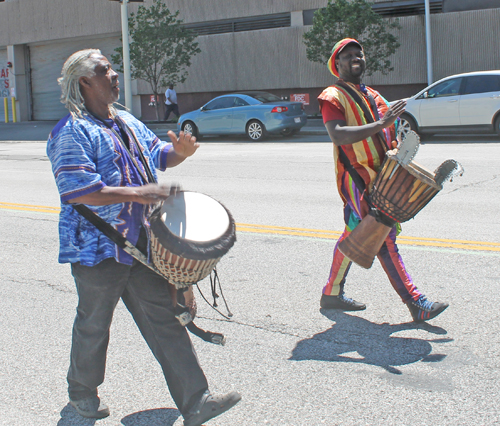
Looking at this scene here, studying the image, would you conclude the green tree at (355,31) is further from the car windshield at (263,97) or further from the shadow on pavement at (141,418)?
the shadow on pavement at (141,418)

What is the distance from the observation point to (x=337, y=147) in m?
4.42

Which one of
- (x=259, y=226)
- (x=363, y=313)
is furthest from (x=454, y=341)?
(x=259, y=226)

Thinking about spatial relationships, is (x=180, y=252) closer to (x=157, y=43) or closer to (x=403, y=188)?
(x=403, y=188)

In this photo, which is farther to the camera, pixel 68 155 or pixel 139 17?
pixel 139 17

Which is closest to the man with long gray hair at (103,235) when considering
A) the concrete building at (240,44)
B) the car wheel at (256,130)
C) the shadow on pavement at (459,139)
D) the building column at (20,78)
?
the shadow on pavement at (459,139)

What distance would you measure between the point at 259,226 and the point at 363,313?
3.12 metres

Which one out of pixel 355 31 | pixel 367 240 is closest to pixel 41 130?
pixel 355 31

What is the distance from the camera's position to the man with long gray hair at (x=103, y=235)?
2936mm

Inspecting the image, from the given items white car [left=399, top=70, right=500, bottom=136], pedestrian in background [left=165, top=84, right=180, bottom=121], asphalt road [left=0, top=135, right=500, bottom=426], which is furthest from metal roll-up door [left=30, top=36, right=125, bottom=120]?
asphalt road [left=0, top=135, right=500, bottom=426]

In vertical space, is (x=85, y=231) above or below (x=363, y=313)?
above

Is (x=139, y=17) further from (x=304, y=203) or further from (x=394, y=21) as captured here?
(x=304, y=203)

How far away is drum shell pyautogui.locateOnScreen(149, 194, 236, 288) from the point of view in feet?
9.57

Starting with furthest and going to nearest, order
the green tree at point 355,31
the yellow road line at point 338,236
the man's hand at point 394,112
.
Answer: the green tree at point 355,31, the yellow road line at point 338,236, the man's hand at point 394,112

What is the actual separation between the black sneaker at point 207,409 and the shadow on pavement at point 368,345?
90 cm
